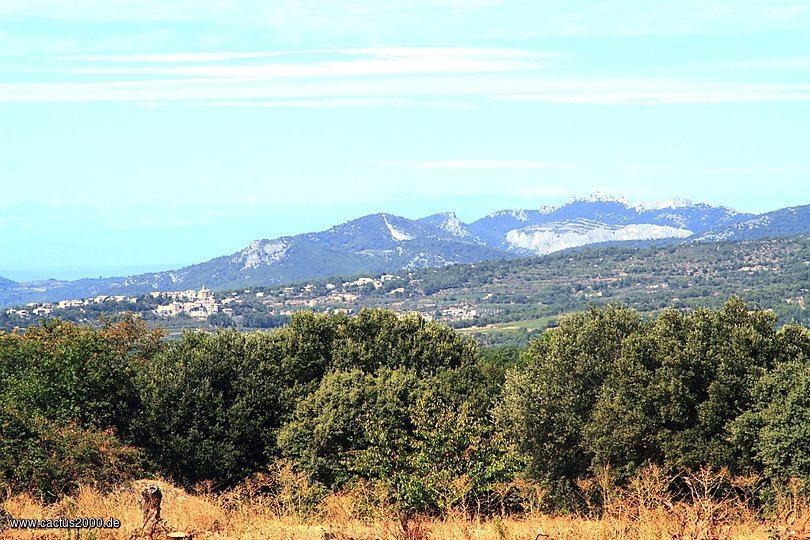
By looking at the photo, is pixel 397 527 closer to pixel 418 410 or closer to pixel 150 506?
pixel 150 506

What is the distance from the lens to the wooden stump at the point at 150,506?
721 inches

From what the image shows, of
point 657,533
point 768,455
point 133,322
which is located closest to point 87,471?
point 657,533

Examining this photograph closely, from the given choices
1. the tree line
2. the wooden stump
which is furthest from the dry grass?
the tree line

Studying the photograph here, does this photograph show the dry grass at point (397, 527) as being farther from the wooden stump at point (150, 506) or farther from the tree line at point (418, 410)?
the tree line at point (418, 410)

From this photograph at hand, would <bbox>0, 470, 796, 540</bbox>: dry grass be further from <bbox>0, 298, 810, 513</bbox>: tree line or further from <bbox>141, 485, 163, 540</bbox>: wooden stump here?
<bbox>0, 298, 810, 513</bbox>: tree line

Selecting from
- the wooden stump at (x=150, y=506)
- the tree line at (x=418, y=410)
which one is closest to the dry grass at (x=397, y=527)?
the wooden stump at (x=150, y=506)

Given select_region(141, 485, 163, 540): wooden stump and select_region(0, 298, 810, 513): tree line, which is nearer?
select_region(141, 485, 163, 540): wooden stump

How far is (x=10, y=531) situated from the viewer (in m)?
19.3

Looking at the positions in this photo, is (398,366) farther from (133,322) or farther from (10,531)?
(133,322)

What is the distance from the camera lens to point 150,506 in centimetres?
1841

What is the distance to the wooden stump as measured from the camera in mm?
18308

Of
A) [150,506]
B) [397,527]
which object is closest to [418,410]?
[397,527]

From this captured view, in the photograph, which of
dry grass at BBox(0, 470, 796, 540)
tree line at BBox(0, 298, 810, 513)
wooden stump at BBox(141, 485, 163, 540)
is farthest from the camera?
tree line at BBox(0, 298, 810, 513)

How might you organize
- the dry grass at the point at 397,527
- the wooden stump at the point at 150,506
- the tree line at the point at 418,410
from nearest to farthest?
1. the wooden stump at the point at 150,506
2. the dry grass at the point at 397,527
3. the tree line at the point at 418,410
